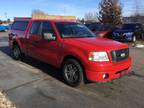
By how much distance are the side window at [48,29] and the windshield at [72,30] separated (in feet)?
0.69

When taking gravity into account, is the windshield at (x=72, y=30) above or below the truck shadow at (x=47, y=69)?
above

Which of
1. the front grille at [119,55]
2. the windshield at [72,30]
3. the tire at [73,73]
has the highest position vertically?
the windshield at [72,30]

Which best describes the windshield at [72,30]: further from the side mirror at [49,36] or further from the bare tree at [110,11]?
the bare tree at [110,11]

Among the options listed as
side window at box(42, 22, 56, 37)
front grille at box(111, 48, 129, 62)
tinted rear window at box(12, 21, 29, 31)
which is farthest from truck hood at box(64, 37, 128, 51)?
tinted rear window at box(12, 21, 29, 31)

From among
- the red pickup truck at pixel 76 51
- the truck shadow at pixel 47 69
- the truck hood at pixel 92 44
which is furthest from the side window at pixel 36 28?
the truck hood at pixel 92 44

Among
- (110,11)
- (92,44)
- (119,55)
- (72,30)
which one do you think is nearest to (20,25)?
(72,30)

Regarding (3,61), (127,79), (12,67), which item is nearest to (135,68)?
(127,79)

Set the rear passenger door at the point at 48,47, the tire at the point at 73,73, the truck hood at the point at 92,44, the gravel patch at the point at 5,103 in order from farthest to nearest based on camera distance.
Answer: the rear passenger door at the point at 48,47 < the tire at the point at 73,73 < the truck hood at the point at 92,44 < the gravel patch at the point at 5,103

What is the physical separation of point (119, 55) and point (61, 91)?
5.71 feet

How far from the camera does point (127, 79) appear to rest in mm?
6824

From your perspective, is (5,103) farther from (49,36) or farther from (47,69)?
(47,69)

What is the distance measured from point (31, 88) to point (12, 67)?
279 centimetres

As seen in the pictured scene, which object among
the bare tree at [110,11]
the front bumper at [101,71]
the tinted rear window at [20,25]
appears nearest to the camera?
the front bumper at [101,71]

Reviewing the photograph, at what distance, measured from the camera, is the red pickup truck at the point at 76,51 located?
5.61 metres
